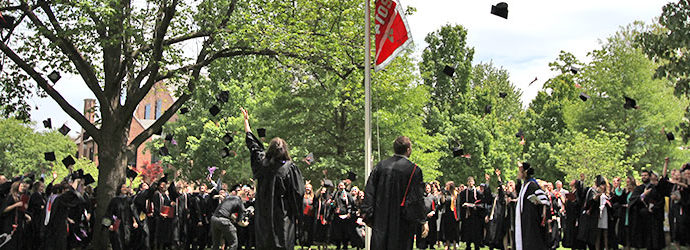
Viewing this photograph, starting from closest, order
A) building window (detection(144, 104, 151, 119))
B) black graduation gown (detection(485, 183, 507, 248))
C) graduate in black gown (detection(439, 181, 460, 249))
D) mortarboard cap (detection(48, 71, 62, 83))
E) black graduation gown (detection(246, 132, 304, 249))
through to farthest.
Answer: black graduation gown (detection(246, 132, 304, 249)), black graduation gown (detection(485, 183, 507, 248)), mortarboard cap (detection(48, 71, 62, 83)), graduate in black gown (detection(439, 181, 460, 249)), building window (detection(144, 104, 151, 119))

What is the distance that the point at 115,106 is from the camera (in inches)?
625

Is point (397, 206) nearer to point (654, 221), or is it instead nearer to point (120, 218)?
point (654, 221)

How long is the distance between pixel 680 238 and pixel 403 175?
29.2 feet

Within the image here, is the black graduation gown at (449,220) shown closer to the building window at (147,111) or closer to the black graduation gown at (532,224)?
the black graduation gown at (532,224)

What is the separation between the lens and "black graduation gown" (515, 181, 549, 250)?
998 centimetres

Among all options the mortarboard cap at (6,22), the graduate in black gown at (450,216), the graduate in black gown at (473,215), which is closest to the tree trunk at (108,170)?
the mortarboard cap at (6,22)

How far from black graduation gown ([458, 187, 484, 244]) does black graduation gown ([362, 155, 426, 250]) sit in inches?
378

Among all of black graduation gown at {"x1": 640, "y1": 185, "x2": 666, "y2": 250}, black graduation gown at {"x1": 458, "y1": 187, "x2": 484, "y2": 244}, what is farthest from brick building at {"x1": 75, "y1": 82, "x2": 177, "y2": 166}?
black graduation gown at {"x1": 640, "y1": 185, "x2": 666, "y2": 250}

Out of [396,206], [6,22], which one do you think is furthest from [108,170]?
[396,206]

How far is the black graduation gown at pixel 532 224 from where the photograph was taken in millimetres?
9984

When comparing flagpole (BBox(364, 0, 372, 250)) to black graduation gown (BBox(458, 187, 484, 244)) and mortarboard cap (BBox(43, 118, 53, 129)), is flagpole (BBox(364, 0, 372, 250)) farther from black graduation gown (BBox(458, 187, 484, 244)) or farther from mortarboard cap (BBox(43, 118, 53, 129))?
mortarboard cap (BBox(43, 118, 53, 129))

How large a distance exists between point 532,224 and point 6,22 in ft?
39.7

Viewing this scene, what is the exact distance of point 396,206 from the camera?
7414mm

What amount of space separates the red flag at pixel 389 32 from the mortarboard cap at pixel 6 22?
872cm
